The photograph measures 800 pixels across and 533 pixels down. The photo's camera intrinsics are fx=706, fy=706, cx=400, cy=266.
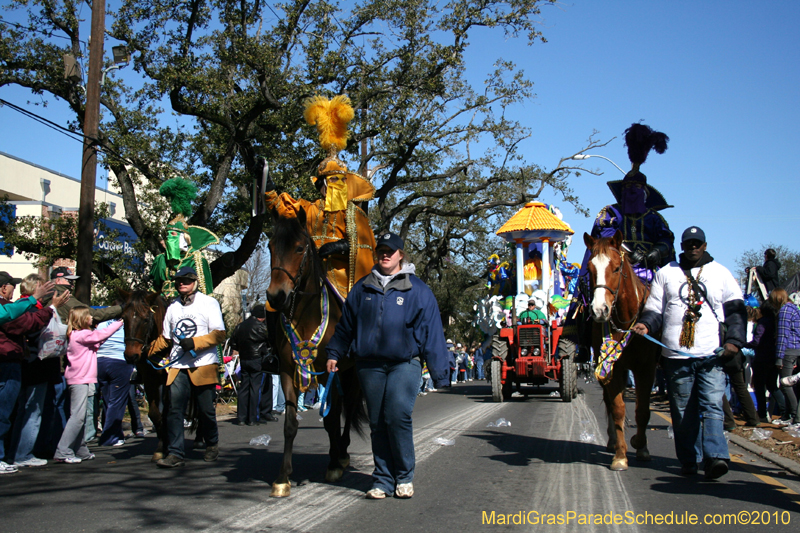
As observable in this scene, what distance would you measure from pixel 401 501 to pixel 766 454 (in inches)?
195

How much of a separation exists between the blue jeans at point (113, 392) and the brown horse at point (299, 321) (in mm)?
4101

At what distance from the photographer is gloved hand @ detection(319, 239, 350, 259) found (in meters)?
6.85

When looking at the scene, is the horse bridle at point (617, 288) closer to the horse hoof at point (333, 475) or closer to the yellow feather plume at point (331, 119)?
the horse hoof at point (333, 475)

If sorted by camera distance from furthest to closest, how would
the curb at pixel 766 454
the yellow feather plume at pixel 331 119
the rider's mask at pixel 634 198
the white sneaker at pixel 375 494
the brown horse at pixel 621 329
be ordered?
the rider's mask at pixel 634 198 → the yellow feather plume at pixel 331 119 → the curb at pixel 766 454 → the brown horse at pixel 621 329 → the white sneaker at pixel 375 494

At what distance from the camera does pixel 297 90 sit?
1900 centimetres

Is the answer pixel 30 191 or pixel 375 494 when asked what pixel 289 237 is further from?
pixel 30 191

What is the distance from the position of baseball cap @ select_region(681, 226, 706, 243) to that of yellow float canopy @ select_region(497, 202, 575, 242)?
11316mm

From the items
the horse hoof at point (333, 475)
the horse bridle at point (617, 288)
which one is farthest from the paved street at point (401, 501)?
the horse bridle at point (617, 288)

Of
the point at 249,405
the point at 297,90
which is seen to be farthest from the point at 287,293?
the point at 297,90

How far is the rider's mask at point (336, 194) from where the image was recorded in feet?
24.1

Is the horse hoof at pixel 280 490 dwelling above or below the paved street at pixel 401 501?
above

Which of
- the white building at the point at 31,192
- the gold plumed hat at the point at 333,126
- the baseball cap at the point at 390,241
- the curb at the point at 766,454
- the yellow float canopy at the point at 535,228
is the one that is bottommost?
the curb at the point at 766,454

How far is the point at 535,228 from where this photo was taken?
18.0 meters

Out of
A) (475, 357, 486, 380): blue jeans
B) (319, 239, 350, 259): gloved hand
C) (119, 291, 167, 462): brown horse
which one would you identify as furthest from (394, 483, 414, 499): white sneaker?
(475, 357, 486, 380): blue jeans
